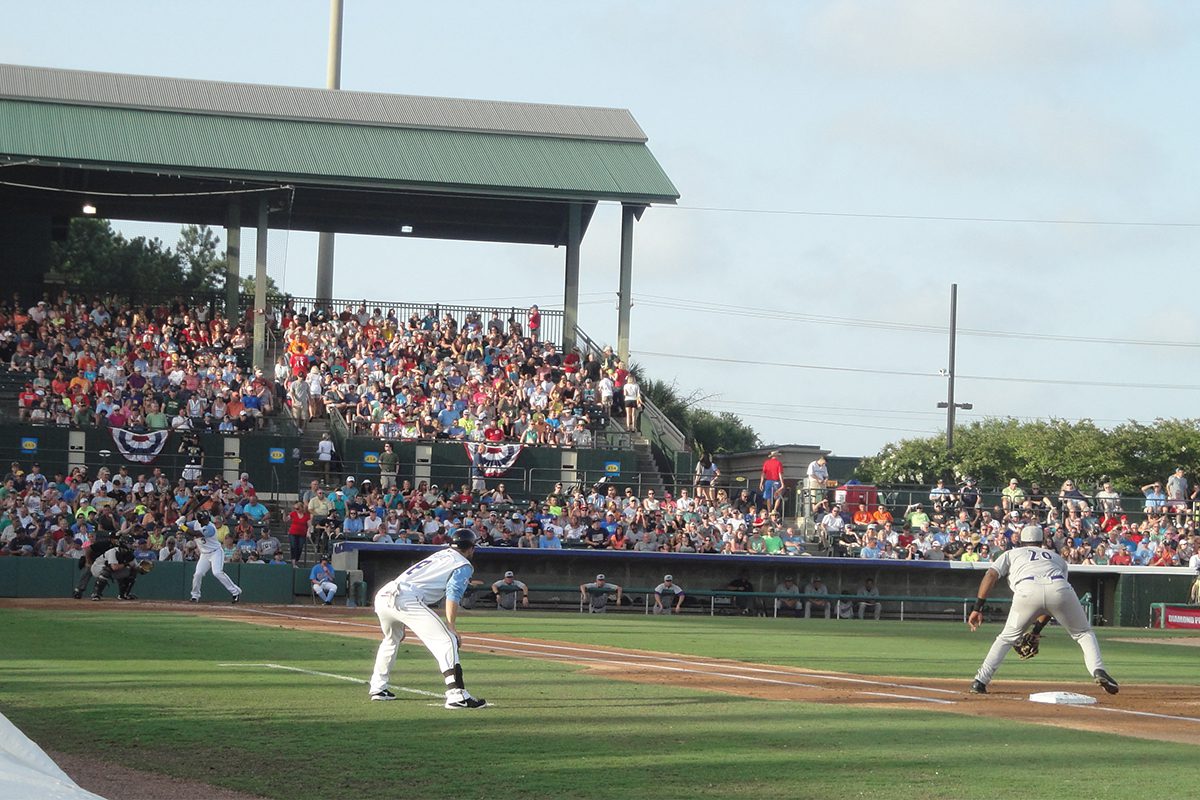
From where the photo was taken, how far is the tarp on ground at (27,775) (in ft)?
10.6

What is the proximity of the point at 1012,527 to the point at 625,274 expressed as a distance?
13094 millimetres

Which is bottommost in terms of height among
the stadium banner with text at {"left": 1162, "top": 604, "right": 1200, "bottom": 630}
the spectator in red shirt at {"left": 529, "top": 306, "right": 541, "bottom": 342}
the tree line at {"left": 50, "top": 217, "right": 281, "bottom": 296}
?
the stadium banner with text at {"left": 1162, "top": 604, "right": 1200, "bottom": 630}

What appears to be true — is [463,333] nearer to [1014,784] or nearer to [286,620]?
[286,620]

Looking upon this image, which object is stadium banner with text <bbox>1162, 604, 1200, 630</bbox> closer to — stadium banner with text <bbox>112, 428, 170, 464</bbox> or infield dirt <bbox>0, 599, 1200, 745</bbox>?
infield dirt <bbox>0, 599, 1200, 745</bbox>

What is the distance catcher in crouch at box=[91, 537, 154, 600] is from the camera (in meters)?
27.9

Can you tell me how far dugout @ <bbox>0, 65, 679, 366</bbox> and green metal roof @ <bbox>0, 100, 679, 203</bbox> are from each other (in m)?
0.06

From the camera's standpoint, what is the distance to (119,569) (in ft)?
91.7

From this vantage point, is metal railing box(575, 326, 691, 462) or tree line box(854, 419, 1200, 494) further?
tree line box(854, 419, 1200, 494)

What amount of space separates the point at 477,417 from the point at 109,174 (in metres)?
13.1

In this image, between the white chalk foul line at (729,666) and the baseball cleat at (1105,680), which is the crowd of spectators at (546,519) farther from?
the baseball cleat at (1105,680)

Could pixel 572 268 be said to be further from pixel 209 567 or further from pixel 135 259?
pixel 135 259

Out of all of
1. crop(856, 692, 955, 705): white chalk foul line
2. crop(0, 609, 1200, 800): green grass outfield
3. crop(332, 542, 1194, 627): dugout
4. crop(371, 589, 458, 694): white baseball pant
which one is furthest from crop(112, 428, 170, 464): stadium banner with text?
crop(856, 692, 955, 705): white chalk foul line

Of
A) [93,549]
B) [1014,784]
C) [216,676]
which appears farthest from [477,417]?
[1014,784]

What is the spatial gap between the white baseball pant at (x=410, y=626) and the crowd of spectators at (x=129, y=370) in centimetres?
2320
